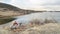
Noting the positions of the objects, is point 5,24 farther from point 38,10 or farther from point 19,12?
point 38,10

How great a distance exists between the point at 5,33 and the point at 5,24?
15 cm

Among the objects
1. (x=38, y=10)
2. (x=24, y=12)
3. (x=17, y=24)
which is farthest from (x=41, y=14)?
(x=17, y=24)

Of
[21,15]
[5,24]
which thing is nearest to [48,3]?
[21,15]

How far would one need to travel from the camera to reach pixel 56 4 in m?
2.21

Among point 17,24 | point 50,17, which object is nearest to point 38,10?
point 50,17

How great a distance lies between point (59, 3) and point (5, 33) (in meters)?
1.04

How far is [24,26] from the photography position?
224 cm

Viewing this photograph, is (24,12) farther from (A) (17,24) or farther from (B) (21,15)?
(A) (17,24)

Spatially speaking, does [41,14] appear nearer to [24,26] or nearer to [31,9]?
[31,9]

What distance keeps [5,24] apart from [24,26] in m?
0.33

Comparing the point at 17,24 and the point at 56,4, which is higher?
the point at 56,4

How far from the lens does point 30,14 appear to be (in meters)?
2.25

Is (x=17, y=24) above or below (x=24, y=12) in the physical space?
below

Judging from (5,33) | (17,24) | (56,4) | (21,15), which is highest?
(56,4)
